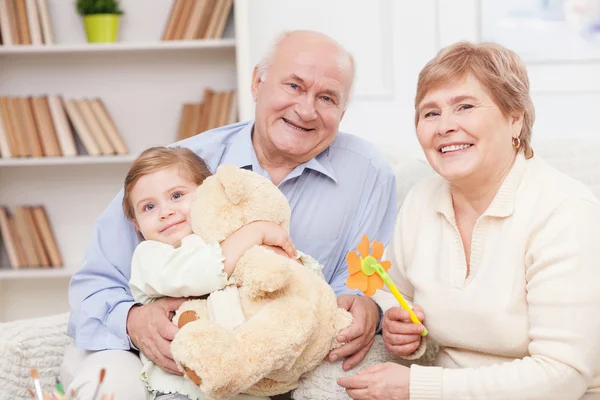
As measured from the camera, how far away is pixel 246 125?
2.32m

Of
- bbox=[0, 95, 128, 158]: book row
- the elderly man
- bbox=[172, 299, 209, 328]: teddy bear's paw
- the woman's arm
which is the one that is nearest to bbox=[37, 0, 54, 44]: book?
bbox=[0, 95, 128, 158]: book row

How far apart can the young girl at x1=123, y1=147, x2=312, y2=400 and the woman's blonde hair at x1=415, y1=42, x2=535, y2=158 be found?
1.59 ft

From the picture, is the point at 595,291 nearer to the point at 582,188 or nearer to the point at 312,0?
the point at 582,188

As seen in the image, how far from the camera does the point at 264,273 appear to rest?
1.51 m

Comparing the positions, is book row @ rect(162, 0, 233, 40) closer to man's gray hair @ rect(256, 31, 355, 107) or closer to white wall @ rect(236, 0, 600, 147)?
white wall @ rect(236, 0, 600, 147)

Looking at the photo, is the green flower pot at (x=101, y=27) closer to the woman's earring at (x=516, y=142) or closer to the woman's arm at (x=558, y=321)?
the woman's earring at (x=516, y=142)

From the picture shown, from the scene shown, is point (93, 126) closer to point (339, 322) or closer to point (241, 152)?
point (241, 152)

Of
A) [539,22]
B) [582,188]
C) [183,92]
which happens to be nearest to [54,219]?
[183,92]

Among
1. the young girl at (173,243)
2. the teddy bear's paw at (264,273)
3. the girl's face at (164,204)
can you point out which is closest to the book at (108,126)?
the young girl at (173,243)

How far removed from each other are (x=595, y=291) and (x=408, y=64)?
2299 mm

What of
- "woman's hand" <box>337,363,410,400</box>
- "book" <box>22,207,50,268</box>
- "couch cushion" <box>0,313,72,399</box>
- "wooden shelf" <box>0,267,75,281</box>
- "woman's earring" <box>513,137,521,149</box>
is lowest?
"wooden shelf" <box>0,267,75,281</box>

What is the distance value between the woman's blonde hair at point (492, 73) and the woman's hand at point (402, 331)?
17.2 inches

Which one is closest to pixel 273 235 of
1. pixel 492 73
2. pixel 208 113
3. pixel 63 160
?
pixel 492 73

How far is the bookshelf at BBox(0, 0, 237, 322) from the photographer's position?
149 inches
